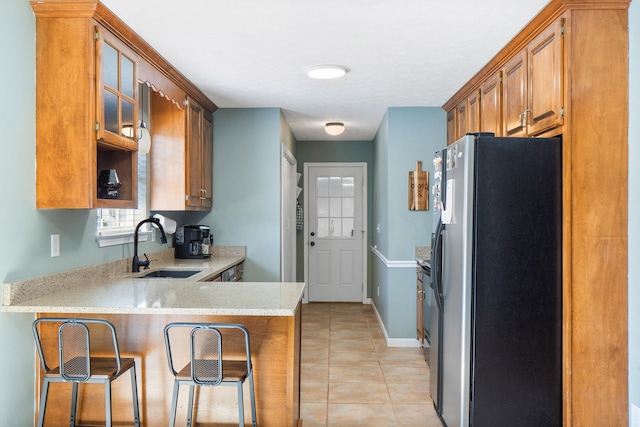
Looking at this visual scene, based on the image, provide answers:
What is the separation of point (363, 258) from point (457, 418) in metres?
4.35

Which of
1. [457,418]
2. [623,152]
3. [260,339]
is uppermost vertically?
[623,152]

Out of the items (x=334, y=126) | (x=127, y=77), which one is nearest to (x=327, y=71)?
(x=127, y=77)

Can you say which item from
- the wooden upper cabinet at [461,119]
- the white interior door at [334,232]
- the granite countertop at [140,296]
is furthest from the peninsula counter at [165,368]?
the white interior door at [334,232]

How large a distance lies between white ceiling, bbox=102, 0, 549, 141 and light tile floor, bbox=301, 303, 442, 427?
2.33m

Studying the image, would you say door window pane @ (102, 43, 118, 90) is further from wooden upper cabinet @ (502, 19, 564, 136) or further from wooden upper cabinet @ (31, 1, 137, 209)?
wooden upper cabinet @ (502, 19, 564, 136)

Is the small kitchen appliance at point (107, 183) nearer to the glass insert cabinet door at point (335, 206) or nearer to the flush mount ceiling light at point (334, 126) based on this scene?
the flush mount ceiling light at point (334, 126)

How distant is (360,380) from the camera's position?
3639mm

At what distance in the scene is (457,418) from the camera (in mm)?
2492

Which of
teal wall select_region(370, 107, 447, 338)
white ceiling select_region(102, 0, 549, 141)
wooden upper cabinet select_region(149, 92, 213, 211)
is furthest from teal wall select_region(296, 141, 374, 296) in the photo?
wooden upper cabinet select_region(149, 92, 213, 211)

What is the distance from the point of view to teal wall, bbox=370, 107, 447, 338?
15.0ft

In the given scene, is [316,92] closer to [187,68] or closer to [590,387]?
[187,68]

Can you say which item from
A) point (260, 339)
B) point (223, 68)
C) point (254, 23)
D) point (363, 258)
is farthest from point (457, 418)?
point (363, 258)
